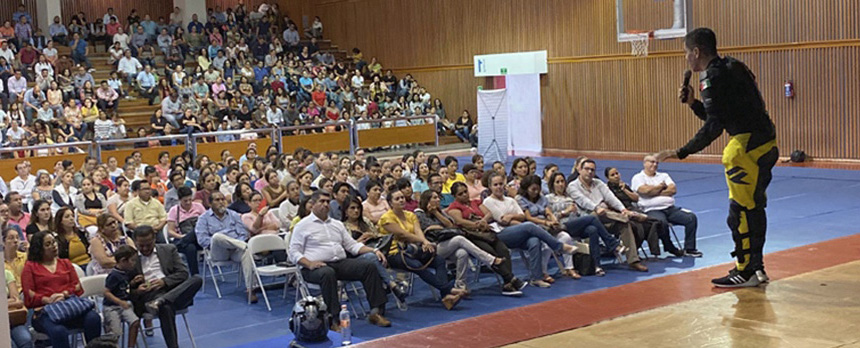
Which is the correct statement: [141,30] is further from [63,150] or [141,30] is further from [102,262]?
[102,262]

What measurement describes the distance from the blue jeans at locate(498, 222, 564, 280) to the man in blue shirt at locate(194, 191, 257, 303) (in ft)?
7.83

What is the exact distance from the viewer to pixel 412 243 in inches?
332

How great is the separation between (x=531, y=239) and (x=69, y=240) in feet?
13.5

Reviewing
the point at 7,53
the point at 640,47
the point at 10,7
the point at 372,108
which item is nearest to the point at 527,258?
the point at 640,47

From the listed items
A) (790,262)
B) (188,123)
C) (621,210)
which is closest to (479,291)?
(621,210)

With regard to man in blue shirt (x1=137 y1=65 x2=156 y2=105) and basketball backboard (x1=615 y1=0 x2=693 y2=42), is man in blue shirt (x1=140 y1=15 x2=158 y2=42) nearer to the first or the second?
man in blue shirt (x1=137 y1=65 x2=156 y2=105)

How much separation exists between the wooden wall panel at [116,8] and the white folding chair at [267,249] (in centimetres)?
2123

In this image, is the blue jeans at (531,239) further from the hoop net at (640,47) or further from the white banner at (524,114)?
the white banner at (524,114)

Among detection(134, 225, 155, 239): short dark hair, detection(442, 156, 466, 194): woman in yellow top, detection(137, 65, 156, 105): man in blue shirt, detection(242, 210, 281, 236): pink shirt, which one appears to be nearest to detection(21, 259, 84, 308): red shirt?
detection(134, 225, 155, 239): short dark hair

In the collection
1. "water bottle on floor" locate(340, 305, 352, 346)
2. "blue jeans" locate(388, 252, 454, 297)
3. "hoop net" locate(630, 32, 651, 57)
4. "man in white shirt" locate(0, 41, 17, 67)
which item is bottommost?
"water bottle on floor" locate(340, 305, 352, 346)

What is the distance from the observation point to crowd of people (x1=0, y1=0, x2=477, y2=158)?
19203 millimetres

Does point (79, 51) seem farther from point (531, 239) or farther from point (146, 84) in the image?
point (531, 239)

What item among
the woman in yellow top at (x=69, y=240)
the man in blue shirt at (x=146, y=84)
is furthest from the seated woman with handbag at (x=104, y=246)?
the man in blue shirt at (x=146, y=84)

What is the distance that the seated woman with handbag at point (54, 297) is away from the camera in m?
6.68
